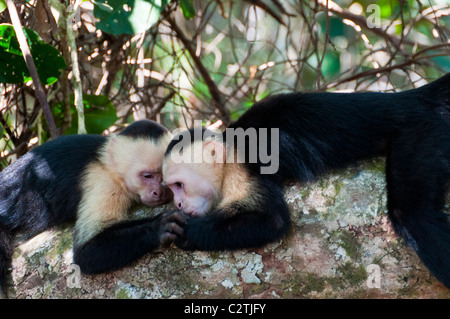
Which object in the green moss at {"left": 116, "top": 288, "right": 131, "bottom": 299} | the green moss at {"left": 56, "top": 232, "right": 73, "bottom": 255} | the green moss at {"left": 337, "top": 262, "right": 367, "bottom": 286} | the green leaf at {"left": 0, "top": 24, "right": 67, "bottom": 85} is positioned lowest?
the green moss at {"left": 116, "top": 288, "right": 131, "bottom": 299}

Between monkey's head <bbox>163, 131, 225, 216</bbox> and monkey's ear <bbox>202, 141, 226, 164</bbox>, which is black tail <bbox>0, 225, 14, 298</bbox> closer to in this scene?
monkey's head <bbox>163, 131, 225, 216</bbox>

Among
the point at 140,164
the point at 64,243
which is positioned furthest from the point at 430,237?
the point at 64,243

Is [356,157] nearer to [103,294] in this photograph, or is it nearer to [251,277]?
[251,277]

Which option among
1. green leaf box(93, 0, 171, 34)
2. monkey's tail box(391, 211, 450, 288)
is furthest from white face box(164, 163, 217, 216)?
green leaf box(93, 0, 171, 34)

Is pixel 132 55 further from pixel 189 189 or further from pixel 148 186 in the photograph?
pixel 189 189

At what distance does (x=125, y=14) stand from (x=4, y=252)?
59.8 inches

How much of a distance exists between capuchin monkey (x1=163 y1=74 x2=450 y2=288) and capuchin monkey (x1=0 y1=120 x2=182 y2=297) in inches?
9.0

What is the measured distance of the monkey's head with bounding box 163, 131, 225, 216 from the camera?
2.56m

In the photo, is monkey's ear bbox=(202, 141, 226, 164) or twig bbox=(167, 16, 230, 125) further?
twig bbox=(167, 16, 230, 125)

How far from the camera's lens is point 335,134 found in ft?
7.97

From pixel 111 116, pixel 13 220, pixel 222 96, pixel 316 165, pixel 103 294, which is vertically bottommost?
pixel 103 294

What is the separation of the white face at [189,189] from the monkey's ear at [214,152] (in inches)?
3.5

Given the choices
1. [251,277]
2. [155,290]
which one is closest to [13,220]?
[155,290]

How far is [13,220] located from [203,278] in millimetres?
1197
